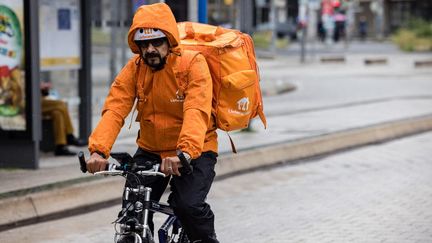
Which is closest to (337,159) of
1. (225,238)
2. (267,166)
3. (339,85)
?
(267,166)

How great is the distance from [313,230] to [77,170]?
3.09 m

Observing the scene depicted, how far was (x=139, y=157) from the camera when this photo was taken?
5.80 m

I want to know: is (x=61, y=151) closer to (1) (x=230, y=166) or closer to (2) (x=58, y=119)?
(2) (x=58, y=119)

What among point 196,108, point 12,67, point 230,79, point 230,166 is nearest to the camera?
point 196,108

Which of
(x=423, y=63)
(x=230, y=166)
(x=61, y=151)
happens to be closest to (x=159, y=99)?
(x=230, y=166)

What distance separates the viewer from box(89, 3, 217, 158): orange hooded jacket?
552 cm

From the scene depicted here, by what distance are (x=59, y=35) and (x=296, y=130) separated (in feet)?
14.0

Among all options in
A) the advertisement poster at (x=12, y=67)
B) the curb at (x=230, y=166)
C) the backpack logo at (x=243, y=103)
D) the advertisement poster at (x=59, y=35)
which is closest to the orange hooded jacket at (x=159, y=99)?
the backpack logo at (x=243, y=103)

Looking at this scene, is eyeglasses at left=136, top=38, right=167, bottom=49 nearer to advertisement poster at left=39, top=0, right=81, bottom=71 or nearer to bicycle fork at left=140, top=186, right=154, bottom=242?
bicycle fork at left=140, top=186, right=154, bottom=242

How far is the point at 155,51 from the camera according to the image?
554 cm

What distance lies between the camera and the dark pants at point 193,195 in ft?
18.2

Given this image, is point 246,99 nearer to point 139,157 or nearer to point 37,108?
point 139,157

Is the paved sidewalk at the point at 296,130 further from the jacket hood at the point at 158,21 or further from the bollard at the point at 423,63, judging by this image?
the jacket hood at the point at 158,21

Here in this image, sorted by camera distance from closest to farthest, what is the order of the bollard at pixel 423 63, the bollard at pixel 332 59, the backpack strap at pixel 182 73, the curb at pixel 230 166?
the backpack strap at pixel 182 73
the curb at pixel 230 166
the bollard at pixel 423 63
the bollard at pixel 332 59
